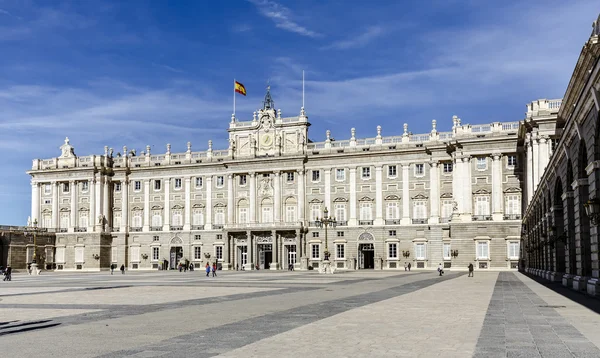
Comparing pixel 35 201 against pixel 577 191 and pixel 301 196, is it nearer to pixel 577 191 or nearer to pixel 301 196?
pixel 301 196

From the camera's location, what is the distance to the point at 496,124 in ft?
242

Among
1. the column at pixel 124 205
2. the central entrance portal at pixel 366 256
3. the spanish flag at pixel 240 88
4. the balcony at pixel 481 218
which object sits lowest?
the central entrance portal at pixel 366 256

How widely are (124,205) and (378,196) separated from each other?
119 feet

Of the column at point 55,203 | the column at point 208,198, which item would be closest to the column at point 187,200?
the column at point 208,198

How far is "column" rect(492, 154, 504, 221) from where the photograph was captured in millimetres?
73031

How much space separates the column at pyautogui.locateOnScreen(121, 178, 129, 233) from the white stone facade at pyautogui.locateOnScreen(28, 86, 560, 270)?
140mm

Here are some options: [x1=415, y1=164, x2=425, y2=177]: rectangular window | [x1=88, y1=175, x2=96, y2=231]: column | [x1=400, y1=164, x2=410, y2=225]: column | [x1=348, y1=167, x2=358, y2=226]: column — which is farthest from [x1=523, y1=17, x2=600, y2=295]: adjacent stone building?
[x1=88, y1=175, x2=96, y2=231]: column

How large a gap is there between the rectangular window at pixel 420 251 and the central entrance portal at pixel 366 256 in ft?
17.8

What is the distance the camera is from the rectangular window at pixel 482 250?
72.0 metres

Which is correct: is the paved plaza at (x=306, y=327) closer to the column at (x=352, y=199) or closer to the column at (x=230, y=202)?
the column at (x=352, y=199)

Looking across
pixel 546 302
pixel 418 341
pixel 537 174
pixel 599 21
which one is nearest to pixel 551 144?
pixel 537 174

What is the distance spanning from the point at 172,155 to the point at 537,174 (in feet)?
169

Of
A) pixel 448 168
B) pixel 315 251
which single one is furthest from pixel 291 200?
pixel 448 168

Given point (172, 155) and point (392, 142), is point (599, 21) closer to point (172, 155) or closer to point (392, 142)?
point (392, 142)
